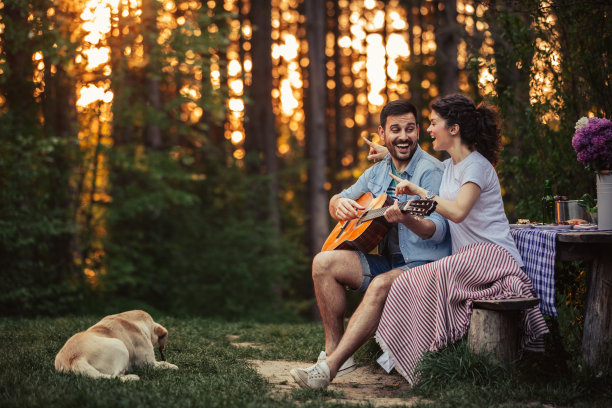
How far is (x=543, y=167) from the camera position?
6.29 metres

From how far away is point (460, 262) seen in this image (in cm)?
399

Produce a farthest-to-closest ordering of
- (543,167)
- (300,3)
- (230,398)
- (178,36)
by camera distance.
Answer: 1. (300,3)
2. (178,36)
3. (543,167)
4. (230,398)

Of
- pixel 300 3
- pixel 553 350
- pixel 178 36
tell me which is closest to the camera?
pixel 553 350

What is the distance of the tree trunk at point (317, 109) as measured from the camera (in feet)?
48.9

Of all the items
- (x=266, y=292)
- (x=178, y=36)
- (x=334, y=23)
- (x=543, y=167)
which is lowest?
(x=266, y=292)

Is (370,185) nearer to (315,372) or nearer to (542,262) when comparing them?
(542,262)

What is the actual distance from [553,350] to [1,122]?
28.4ft

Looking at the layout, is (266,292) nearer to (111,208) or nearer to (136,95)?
(111,208)

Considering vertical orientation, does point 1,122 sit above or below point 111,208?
above

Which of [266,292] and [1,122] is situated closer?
[1,122]

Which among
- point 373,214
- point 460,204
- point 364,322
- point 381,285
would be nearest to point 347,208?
point 373,214

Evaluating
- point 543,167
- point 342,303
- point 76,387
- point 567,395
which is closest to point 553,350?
point 567,395

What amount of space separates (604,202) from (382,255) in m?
1.61

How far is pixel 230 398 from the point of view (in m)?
3.65
